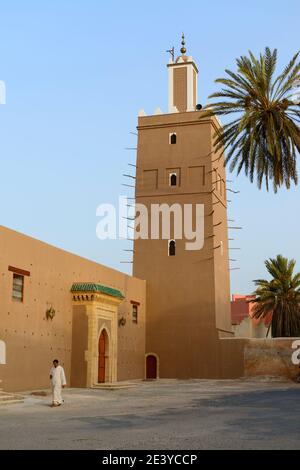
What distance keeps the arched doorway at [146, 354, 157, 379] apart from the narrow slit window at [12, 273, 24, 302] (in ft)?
43.8

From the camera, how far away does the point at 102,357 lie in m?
24.9

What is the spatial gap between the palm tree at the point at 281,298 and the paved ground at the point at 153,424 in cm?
2121

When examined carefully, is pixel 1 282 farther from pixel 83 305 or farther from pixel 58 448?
pixel 58 448

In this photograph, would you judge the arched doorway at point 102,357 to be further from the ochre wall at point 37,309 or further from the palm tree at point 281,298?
the palm tree at point 281,298

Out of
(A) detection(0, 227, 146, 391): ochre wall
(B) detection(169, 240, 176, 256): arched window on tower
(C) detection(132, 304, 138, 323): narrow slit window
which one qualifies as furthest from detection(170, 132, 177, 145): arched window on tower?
(A) detection(0, 227, 146, 391): ochre wall

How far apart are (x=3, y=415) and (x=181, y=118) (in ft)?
79.0

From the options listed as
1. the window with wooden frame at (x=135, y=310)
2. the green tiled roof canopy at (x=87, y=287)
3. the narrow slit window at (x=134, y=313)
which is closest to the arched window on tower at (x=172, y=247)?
the window with wooden frame at (x=135, y=310)

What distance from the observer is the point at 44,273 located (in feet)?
69.5

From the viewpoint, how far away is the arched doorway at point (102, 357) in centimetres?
2468

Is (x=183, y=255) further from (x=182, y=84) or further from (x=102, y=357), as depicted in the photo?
(x=182, y=84)

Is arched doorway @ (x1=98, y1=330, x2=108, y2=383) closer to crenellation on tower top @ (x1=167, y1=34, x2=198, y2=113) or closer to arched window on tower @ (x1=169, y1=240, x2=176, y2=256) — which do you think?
arched window on tower @ (x1=169, y1=240, x2=176, y2=256)
